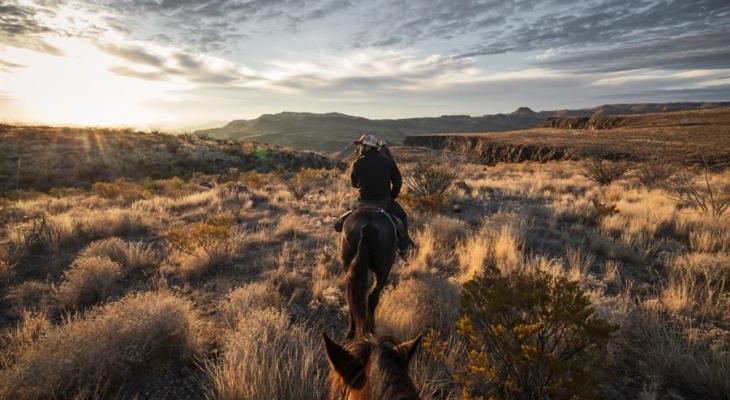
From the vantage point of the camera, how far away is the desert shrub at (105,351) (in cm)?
311

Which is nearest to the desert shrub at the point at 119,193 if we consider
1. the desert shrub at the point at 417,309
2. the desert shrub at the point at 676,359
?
the desert shrub at the point at 417,309

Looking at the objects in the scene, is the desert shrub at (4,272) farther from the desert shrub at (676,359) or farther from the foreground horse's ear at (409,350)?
the desert shrub at (676,359)

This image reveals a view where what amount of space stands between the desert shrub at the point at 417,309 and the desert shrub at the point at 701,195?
8.80 metres

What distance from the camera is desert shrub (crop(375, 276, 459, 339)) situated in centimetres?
429

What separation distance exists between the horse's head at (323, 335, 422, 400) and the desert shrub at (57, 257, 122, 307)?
19.0 ft

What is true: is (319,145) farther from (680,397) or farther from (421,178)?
(680,397)

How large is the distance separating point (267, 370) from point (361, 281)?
4.47 feet

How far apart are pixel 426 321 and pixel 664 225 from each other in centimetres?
814

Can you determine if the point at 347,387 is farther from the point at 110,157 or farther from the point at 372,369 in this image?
the point at 110,157

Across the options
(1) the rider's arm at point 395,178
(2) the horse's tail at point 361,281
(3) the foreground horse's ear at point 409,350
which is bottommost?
(2) the horse's tail at point 361,281

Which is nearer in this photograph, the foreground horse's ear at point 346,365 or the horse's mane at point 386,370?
the horse's mane at point 386,370

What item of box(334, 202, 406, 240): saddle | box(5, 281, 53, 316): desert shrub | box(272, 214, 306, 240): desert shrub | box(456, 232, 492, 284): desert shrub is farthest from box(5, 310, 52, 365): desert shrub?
box(456, 232, 492, 284): desert shrub

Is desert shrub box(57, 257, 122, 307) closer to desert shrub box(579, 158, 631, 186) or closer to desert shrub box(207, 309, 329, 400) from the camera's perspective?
desert shrub box(207, 309, 329, 400)

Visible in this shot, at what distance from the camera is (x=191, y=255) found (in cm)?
724
